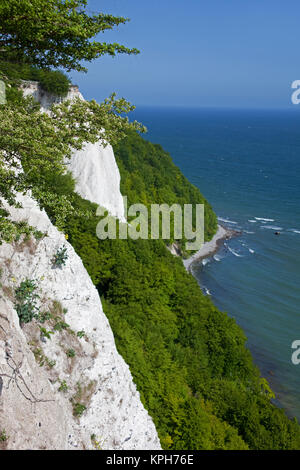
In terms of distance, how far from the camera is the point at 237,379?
29875 mm

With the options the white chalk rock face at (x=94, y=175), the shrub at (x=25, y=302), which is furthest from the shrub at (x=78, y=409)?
the white chalk rock face at (x=94, y=175)

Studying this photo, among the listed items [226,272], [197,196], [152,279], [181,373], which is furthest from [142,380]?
[197,196]

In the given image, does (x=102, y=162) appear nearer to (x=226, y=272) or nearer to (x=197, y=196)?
(x=226, y=272)

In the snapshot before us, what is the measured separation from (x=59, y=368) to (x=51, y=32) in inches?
438

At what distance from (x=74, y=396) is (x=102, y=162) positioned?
968 inches

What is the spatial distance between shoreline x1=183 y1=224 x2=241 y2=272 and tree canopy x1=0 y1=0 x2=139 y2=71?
51823mm

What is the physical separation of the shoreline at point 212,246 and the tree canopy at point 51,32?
51.8 meters

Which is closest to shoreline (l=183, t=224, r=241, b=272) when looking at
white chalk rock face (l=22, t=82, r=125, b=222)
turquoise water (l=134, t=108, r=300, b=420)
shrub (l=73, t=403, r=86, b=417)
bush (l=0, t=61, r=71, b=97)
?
turquoise water (l=134, t=108, r=300, b=420)

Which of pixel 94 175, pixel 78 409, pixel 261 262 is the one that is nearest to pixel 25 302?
pixel 78 409

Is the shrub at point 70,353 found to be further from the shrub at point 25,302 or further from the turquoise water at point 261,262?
the turquoise water at point 261,262

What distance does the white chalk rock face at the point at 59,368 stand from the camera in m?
10.4

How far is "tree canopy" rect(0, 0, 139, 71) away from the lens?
337 inches

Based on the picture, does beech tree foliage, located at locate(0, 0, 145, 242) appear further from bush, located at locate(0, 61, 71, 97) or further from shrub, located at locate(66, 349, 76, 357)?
bush, located at locate(0, 61, 71, 97)
